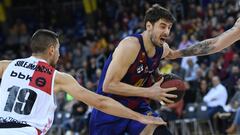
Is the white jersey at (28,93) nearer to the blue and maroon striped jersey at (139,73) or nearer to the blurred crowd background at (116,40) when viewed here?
the blue and maroon striped jersey at (139,73)

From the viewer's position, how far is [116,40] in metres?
18.2

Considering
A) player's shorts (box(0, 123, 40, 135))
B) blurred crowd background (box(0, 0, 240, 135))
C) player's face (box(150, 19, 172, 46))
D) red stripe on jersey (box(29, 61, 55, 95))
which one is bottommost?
blurred crowd background (box(0, 0, 240, 135))

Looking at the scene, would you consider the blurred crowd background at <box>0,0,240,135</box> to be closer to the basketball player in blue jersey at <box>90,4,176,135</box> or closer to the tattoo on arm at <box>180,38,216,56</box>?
the tattoo on arm at <box>180,38,216,56</box>

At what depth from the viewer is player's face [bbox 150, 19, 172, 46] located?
20.1ft

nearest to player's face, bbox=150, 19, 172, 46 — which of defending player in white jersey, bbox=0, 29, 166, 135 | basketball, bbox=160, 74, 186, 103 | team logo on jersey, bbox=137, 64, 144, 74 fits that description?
team logo on jersey, bbox=137, 64, 144, 74

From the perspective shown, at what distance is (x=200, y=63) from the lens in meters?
14.4

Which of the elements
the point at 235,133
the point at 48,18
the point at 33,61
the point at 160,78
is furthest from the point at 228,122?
the point at 48,18

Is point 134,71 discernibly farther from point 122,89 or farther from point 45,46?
point 45,46

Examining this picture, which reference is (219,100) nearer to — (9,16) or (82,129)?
(82,129)

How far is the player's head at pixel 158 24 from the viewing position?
612cm

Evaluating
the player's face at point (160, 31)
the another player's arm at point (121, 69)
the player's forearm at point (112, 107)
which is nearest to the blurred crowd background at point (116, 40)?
the player's face at point (160, 31)

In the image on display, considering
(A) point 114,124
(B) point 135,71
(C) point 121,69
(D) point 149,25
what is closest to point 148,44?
(D) point 149,25

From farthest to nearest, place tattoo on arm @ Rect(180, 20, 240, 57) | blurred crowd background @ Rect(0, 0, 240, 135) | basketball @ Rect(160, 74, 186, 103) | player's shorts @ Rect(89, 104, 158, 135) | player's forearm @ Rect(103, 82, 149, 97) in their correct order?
blurred crowd background @ Rect(0, 0, 240, 135), tattoo on arm @ Rect(180, 20, 240, 57), player's shorts @ Rect(89, 104, 158, 135), basketball @ Rect(160, 74, 186, 103), player's forearm @ Rect(103, 82, 149, 97)

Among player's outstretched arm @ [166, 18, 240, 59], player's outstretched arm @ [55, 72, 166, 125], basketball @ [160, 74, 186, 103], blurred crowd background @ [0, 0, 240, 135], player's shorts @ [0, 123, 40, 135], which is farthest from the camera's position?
blurred crowd background @ [0, 0, 240, 135]
